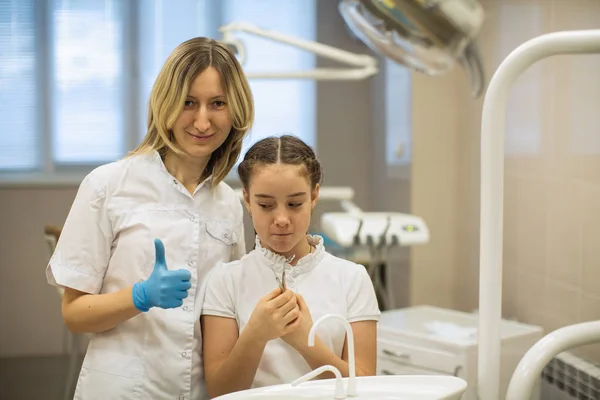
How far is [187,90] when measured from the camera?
3.88 ft

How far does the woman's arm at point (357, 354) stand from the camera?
1.11 meters

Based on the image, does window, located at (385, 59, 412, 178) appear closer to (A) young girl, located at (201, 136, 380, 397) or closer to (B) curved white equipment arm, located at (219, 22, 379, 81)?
(B) curved white equipment arm, located at (219, 22, 379, 81)

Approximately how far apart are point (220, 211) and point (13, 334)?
3.33 meters

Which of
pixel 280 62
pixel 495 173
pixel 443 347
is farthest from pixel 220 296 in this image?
pixel 280 62

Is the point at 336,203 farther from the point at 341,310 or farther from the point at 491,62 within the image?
the point at 341,310

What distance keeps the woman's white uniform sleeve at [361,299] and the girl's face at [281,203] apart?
131 mm

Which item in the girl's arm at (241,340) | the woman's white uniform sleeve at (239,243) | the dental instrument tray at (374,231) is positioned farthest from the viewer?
the dental instrument tray at (374,231)

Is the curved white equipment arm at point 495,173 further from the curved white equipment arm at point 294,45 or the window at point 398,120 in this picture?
the window at point 398,120

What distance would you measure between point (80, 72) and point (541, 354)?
149 inches

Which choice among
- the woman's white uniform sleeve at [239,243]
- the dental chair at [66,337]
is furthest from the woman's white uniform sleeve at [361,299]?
the dental chair at [66,337]

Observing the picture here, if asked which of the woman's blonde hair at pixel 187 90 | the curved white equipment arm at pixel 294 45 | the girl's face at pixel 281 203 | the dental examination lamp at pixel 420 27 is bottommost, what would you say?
the girl's face at pixel 281 203

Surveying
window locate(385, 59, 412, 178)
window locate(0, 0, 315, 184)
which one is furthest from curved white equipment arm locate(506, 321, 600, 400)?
window locate(0, 0, 315, 184)

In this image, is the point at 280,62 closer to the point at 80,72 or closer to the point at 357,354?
the point at 80,72

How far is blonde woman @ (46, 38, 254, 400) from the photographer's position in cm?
120
